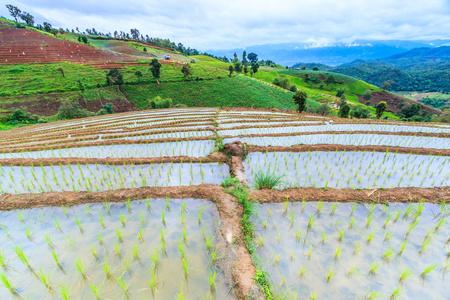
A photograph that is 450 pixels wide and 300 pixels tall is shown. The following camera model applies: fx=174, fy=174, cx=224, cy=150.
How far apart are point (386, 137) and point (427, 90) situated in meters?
153

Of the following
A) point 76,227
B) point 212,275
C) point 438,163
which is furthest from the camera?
point 438,163

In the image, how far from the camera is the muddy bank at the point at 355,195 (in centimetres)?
440

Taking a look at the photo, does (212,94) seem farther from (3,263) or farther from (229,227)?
(3,263)

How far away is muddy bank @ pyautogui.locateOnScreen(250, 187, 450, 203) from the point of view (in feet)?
14.4

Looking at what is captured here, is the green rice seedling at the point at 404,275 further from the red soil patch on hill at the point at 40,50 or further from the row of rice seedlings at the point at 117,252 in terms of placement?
the red soil patch on hill at the point at 40,50

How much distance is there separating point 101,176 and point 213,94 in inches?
1498

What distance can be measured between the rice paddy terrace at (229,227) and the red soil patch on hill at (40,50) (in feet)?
222

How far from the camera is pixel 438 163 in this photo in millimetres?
6227

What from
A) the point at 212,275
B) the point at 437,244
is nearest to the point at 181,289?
the point at 212,275

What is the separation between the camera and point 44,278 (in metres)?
2.75

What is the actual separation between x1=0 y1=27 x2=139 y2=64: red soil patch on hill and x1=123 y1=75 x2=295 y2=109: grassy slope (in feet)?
92.2

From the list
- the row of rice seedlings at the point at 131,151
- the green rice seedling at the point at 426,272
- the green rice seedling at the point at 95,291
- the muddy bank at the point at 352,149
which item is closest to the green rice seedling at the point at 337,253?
the green rice seedling at the point at 426,272

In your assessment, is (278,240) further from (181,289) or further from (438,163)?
(438,163)

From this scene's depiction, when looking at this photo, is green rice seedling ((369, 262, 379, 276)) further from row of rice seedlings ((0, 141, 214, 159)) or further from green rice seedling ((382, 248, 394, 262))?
row of rice seedlings ((0, 141, 214, 159))
